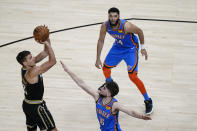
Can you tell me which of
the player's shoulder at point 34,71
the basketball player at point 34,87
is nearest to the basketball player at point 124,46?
the basketball player at point 34,87

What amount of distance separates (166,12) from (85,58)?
2.99 meters

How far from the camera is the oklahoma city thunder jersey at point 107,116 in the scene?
Answer: 4.51 m

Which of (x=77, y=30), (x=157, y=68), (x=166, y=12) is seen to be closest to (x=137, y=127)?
(x=157, y=68)

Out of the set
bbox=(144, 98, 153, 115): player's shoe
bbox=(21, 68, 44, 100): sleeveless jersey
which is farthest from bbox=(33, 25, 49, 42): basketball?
bbox=(144, 98, 153, 115): player's shoe

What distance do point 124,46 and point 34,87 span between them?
6.08 ft

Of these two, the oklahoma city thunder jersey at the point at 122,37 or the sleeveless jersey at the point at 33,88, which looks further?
the oklahoma city thunder jersey at the point at 122,37

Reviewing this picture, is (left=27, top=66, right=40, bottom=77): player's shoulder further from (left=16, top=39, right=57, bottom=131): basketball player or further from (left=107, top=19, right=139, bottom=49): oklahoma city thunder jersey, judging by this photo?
(left=107, top=19, right=139, bottom=49): oklahoma city thunder jersey

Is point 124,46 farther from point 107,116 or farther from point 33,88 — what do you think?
point 33,88

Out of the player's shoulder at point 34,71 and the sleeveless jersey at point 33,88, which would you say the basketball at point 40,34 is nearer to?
the player's shoulder at point 34,71

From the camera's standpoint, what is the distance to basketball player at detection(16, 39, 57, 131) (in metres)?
4.68

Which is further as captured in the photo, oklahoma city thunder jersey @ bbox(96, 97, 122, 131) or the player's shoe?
the player's shoe

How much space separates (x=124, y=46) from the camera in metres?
5.98

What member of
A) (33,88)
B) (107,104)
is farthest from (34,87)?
(107,104)

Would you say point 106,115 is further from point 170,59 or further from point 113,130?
point 170,59
